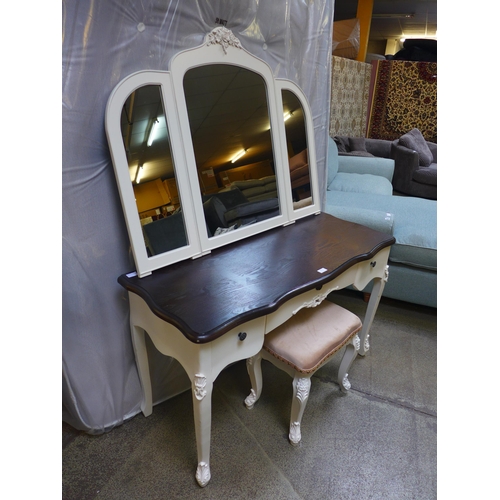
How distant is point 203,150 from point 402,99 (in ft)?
17.1

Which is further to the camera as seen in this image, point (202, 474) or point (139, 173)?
point (202, 474)

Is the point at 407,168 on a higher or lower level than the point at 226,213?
lower

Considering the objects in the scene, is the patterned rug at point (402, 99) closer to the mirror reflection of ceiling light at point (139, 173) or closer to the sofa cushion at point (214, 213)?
the sofa cushion at point (214, 213)

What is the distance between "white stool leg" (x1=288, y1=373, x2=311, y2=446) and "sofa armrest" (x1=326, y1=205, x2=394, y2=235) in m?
1.08

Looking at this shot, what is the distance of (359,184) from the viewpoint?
9.96ft

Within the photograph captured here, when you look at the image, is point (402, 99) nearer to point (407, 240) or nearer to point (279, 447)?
point (407, 240)

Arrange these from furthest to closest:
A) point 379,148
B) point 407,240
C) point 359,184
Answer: point 379,148, point 359,184, point 407,240

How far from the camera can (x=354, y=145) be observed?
14.1ft

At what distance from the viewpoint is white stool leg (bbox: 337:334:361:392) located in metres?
1.52

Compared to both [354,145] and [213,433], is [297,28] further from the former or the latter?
[354,145]

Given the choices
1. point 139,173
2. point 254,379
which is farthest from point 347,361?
point 139,173

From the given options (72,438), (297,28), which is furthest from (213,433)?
(297,28)

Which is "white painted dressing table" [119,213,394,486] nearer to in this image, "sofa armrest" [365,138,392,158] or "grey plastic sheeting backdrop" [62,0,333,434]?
"grey plastic sheeting backdrop" [62,0,333,434]

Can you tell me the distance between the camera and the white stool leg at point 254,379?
1482 millimetres
